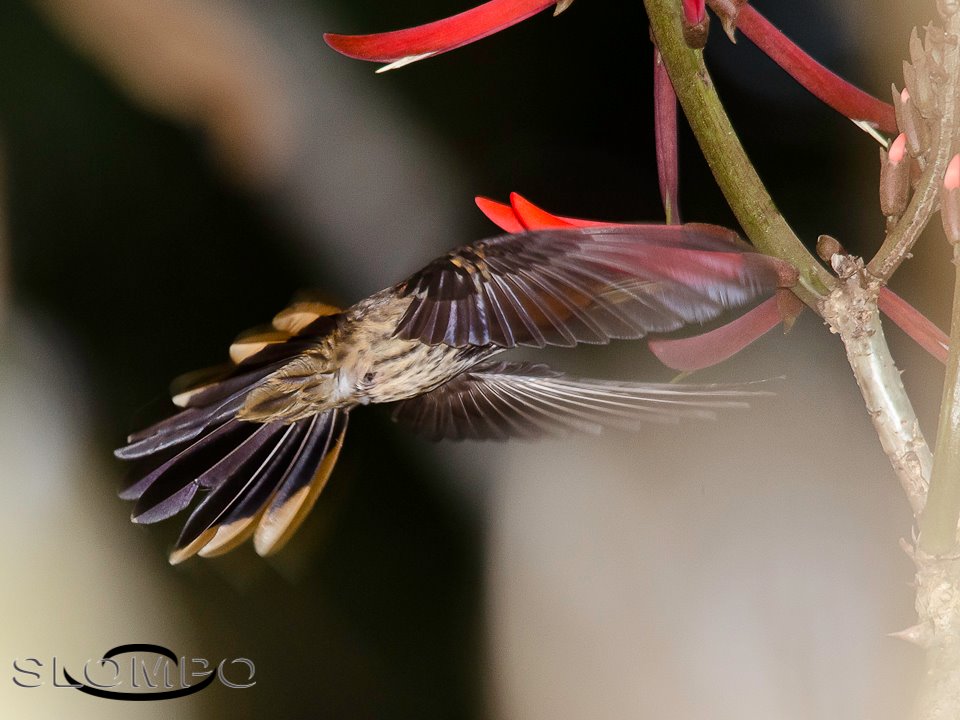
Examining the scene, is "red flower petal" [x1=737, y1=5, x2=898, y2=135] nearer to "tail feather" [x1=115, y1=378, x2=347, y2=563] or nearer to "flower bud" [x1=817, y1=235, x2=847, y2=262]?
"flower bud" [x1=817, y1=235, x2=847, y2=262]

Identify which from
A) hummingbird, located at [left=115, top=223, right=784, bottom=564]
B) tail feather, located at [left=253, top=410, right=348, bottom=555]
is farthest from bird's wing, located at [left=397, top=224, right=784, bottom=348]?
tail feather, located at [left=253, top=410, right=348, bottom=555]

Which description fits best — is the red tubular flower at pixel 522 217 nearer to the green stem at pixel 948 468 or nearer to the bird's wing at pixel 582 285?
the bird's wing at pixel 582 285

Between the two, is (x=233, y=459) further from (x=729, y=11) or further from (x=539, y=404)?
(x=729, y=11)

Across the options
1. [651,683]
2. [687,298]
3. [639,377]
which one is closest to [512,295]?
[687,298]

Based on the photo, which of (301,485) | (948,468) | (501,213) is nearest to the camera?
(948,468)

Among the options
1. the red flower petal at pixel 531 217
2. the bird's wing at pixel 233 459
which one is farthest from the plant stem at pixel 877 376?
the bird's wing at pixel 233 459

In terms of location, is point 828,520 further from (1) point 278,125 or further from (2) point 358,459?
(1) point 278,125

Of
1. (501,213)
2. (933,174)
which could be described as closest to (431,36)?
(501,213)
